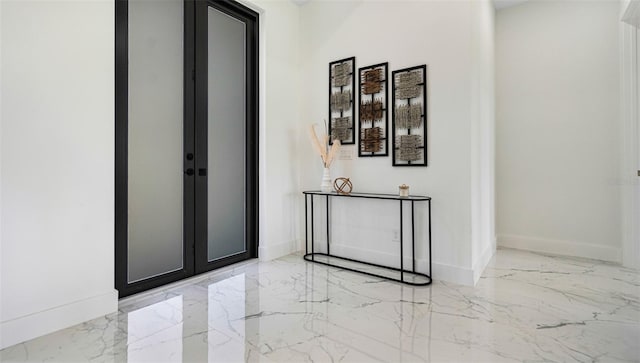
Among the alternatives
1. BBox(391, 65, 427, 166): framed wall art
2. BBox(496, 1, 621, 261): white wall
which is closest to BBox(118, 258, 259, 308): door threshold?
BBox(391, 65, 427, 166): framed wall art

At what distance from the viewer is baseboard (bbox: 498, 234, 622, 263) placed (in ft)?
10.9

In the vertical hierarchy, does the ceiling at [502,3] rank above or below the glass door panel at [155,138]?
above

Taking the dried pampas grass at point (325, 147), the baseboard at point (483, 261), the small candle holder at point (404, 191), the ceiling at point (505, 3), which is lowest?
the baseboard at point (483, 261)

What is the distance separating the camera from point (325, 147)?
341 centimetres

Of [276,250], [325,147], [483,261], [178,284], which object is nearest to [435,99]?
[325,147]

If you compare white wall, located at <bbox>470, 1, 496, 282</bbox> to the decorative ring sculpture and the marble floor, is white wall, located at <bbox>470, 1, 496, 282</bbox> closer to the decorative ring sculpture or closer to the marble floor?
the marble floor

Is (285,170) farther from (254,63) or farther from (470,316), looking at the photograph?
(470,316)

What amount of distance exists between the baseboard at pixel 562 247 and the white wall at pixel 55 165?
13.2 feet

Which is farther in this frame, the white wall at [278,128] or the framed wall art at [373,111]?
the white wall at [278,128]

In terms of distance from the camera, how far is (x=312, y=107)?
371 centimetres

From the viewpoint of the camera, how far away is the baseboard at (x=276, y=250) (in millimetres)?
3430

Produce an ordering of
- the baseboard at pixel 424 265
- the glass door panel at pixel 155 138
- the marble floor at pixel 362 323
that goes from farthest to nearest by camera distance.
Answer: the baseboard at pixel 424 265 < the glass door panel at pixel 155 138 < the marble floor at pixel 362 323

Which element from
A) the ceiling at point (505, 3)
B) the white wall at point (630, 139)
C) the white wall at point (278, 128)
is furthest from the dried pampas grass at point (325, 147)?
the white wall at point (630, 139)

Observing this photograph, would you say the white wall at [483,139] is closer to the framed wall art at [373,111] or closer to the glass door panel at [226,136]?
the framed wall art at [373,111]
